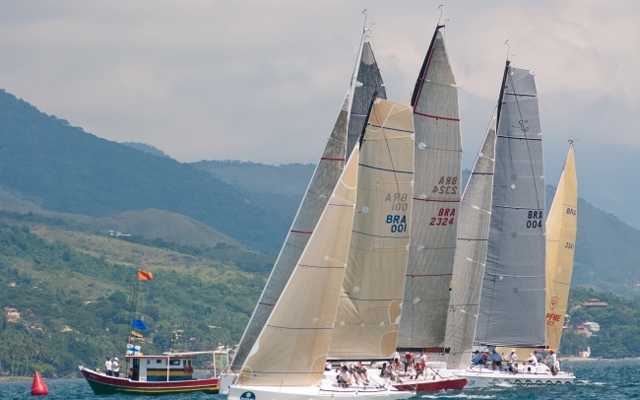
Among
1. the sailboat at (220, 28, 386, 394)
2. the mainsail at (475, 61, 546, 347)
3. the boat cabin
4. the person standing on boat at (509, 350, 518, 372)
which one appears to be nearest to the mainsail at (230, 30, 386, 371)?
the sailboat at (220, 28, 386, 394)

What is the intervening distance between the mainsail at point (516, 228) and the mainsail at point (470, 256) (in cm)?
112

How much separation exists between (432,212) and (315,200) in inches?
233

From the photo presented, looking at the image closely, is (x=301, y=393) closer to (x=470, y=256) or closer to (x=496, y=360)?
(x=470, y=256)

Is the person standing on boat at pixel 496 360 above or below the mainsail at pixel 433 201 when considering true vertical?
below

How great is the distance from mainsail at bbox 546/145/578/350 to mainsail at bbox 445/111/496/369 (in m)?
11.0

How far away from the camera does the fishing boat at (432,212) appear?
203ft

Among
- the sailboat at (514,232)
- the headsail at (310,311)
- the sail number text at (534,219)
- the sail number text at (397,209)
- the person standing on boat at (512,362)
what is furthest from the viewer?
the sail number text at (534,219)

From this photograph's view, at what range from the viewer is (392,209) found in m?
56.3

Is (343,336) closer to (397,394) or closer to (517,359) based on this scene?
(397,394)

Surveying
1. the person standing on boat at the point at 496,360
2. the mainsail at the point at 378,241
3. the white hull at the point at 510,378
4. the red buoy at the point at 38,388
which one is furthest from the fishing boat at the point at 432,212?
the red buoy at the point at 38,388

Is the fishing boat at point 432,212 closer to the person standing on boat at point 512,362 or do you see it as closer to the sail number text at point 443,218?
the sail number text at point 443,218

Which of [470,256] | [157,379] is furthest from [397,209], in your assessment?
[157,379]

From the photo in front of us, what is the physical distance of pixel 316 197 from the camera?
2491 inches

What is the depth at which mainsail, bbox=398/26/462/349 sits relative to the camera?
6197 centimetres
